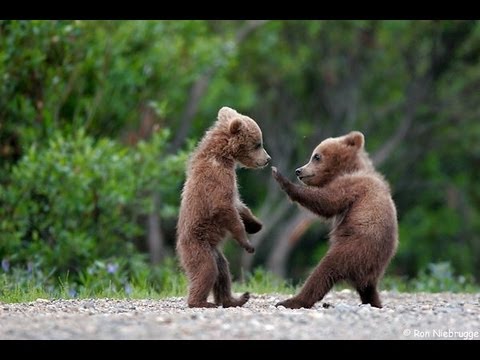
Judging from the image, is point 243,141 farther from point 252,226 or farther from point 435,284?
point 435,284

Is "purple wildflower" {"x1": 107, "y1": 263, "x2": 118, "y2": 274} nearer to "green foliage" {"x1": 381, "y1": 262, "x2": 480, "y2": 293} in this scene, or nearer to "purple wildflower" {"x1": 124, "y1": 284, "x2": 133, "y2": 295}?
"purple wildflower" {"x1": 124, "y1": 284, "x2": 133, "y2": 295}

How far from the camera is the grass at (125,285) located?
392 inches

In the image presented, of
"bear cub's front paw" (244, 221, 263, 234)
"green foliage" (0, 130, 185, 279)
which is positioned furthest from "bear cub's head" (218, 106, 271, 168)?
"green foliage" (0, 130, 185, 279)

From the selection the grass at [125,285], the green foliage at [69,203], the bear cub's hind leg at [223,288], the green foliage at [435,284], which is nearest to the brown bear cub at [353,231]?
the bear cub's hind leg at [223,288]

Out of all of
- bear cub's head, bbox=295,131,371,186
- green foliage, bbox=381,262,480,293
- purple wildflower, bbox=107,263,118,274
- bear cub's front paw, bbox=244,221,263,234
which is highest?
bear cub's head, bbox=295,131,371,186

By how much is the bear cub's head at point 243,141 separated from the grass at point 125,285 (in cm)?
161

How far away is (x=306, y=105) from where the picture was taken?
3039 centimetres

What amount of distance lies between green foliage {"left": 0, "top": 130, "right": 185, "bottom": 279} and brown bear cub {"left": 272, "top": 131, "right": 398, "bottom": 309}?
4.42 metres

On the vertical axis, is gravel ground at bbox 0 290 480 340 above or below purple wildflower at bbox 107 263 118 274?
above

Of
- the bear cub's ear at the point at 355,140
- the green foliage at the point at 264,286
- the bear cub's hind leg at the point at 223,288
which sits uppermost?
the bear cub's ear at the point at 355,140

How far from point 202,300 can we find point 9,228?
520 cm

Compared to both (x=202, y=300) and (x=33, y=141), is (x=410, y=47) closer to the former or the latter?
(x=33, y=141)

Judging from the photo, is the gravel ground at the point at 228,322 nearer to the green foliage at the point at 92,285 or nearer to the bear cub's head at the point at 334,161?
the green foliage at the point at 92,285

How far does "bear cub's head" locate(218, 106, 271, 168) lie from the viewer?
9.65 meters
